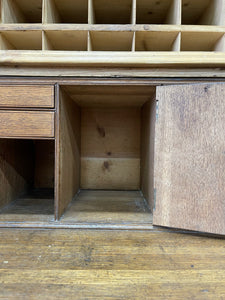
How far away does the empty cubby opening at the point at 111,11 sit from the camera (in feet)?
3.44

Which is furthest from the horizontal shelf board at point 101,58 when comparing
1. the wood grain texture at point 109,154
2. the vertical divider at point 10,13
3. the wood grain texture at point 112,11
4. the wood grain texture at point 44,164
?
the wood grain texture at point 44,164

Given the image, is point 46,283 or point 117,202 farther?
point 117,202

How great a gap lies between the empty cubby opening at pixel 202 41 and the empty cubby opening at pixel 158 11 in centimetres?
11

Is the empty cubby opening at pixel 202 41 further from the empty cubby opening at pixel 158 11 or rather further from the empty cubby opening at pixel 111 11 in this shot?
the empty cubby opening at pixel 111 11

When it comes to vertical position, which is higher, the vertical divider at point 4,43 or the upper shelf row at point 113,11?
the upper shelf row at point 113,11

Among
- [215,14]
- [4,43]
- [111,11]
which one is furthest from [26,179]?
[215,14]

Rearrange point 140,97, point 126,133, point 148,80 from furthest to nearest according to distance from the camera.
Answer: point 126,133, point 140,97, point 148,80

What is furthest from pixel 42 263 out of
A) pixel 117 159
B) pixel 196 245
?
pixel 117 159

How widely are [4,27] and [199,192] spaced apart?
1.32m

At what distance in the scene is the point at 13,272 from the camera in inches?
27.4

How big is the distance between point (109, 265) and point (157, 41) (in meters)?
1.18

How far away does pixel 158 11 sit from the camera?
3.76ft

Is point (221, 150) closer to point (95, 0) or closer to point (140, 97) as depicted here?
point (140, 97)

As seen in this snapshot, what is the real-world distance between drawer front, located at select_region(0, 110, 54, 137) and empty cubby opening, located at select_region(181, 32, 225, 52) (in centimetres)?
89
